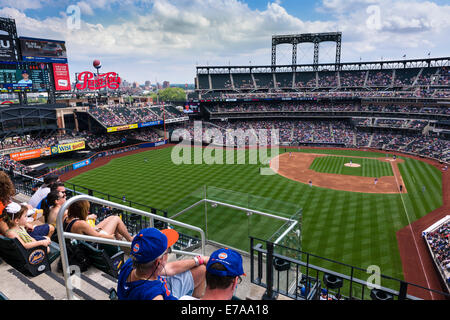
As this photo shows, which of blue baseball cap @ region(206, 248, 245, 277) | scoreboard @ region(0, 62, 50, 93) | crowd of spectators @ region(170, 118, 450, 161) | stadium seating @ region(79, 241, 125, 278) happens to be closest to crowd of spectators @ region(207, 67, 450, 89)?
crowd of spectators @ region(170, 118, 450, 161)

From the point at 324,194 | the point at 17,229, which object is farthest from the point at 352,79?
the point at 17,229

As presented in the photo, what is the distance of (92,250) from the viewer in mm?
6027

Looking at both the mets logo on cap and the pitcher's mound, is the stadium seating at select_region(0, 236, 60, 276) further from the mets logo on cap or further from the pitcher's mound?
the pitcher's mound

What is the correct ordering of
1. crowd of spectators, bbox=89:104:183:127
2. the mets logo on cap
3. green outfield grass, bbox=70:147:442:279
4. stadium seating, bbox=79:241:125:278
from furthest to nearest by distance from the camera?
crowd of spectators, bbox=89:104:183:127 < green outfield grass, bbox=70:147:442:279 < stadium seating, bbox=79:241:125:278 < the mets logo on cap

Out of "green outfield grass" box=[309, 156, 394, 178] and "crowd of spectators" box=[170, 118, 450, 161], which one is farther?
"crowd of spectators" box=[170, 118, 450, 161]

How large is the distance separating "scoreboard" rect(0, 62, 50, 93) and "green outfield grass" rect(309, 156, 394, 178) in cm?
4637

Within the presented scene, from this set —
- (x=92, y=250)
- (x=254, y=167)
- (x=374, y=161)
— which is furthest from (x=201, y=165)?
(x=92, y=250)

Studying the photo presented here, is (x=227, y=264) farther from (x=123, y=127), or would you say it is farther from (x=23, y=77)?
(x=123, y=127)

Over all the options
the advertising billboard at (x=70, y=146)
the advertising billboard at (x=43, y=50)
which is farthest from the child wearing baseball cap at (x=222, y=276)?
the advertising billboard at (x=43, y=50)

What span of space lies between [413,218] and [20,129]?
5172cm

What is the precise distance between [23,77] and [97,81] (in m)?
14.3

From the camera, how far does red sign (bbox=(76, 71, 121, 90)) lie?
55.4m

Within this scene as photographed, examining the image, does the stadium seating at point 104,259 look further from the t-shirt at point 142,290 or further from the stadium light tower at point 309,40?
the stadium light tower at point 309,40

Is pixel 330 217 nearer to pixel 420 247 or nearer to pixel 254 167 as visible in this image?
pixel 420 247
